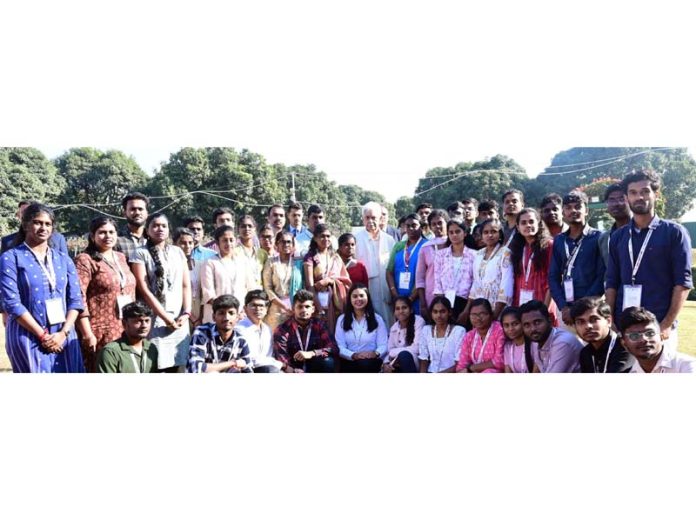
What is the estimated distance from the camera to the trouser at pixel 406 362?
4934 mm

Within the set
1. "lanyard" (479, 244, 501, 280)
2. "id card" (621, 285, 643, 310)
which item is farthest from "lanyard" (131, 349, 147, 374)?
"id card" (621, 285, 643, 310)

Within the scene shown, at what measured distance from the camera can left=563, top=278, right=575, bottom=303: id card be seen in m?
4.39

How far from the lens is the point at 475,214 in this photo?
18.7 feet

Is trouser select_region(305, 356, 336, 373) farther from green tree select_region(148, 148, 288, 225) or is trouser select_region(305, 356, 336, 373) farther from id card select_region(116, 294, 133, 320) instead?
green tree select_region(148, 148, 288, 225)

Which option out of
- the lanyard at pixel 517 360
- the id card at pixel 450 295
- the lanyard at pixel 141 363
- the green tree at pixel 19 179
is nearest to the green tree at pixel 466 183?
the green tree at pixel 19 179

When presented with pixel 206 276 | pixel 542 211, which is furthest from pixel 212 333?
pixel 542 211

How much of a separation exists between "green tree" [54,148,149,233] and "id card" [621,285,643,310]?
554cm

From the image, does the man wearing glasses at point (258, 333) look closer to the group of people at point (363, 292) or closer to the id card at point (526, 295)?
the group of people at point (363, 292)

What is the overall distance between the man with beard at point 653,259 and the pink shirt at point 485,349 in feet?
2.85

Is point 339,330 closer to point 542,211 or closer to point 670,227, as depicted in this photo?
point 542,211

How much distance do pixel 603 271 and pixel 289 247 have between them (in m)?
2.45

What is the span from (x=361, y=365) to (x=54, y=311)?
2.33 meters

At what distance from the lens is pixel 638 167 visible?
15.4 ft

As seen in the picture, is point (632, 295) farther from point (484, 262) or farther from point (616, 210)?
point (484, 262)
